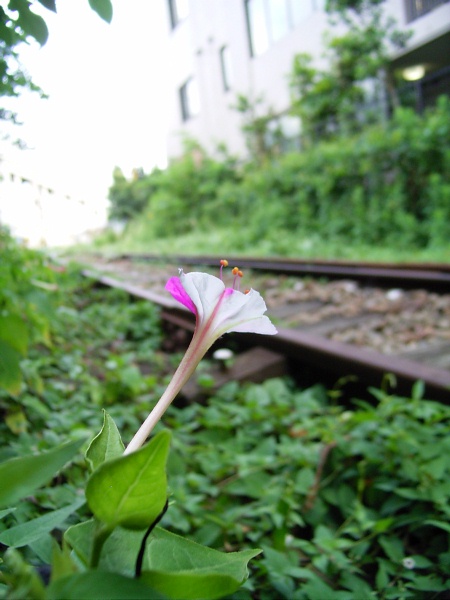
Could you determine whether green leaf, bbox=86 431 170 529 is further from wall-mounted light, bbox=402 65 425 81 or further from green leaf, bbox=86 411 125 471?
wall-mounted light, bbox=402 65 425 81

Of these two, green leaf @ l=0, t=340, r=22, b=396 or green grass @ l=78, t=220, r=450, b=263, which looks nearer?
green leaf @ l=0, t=340, r=22, b=396

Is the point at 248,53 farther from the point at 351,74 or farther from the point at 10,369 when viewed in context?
the point at 10,369

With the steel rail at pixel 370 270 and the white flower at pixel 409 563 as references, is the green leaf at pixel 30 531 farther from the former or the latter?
the steel rail at pixel 370 270

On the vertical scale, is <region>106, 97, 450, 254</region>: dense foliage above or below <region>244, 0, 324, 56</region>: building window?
below

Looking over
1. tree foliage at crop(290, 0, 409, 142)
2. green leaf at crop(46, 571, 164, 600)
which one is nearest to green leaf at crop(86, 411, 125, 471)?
green leaf at crop(46, 571, 164, 600)

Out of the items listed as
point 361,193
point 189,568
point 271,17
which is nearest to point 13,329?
point 189,568

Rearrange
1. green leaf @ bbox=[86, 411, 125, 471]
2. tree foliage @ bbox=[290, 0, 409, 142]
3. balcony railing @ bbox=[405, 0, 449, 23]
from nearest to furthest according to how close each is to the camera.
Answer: green leaf @ bbox=[86, 411, 125, 471], balcony railing @ bbox=[405, 0, 449, 23], tree foliage @ bbox=[290, 0, 409, 142]
